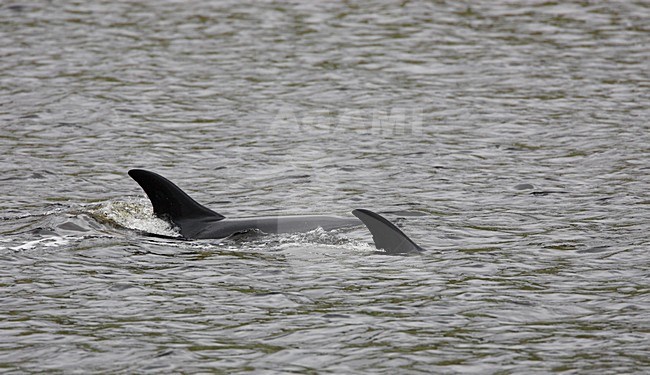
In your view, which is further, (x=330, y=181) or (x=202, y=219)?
(x=330, y=181)

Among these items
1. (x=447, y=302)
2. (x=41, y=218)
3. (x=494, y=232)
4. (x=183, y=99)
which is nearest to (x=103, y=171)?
(x=41, y=218)

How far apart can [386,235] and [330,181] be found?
4.51 meters

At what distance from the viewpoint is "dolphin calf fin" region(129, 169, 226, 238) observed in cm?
1383

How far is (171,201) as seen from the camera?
1386 cm

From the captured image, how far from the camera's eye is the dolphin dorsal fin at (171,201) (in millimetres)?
13828

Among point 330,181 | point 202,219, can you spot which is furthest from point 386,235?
point 330,181

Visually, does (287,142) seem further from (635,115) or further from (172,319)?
(172,319)

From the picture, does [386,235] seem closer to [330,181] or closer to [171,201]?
[171,201]

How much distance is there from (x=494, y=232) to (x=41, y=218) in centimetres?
557

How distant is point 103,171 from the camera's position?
58.2 feet

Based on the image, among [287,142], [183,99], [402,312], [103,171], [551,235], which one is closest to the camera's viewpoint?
[402,312]

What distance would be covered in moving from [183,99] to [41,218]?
8326mm

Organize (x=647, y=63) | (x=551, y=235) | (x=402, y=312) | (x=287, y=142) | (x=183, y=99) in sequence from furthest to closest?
(x=647, y=63)
(x=183, y=99)
(x=287, y=142)
(x=551, y=235)
(x=402, y=312)

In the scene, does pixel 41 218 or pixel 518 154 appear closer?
pixel 41 218
